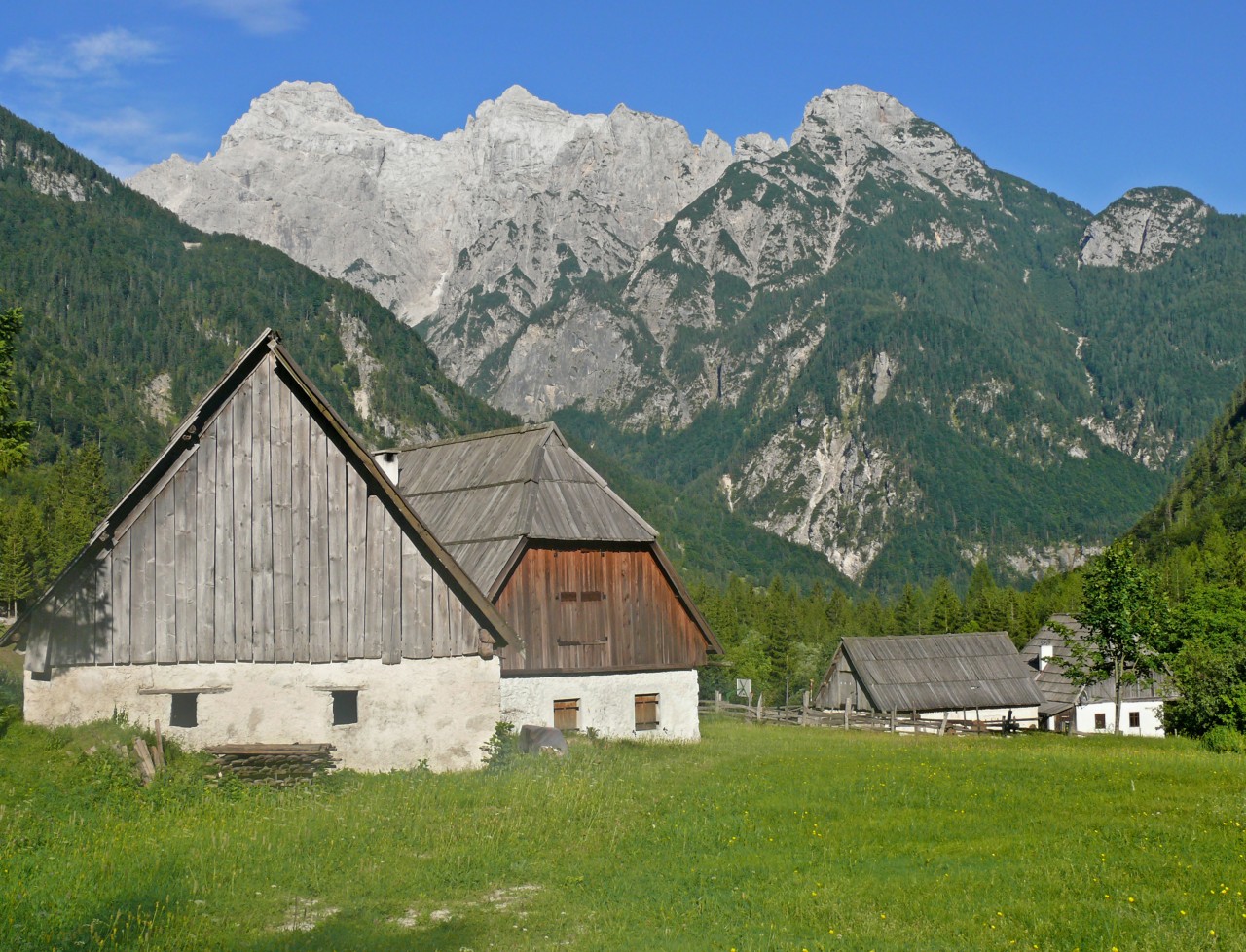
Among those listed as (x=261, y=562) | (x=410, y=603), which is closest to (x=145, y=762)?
(x=261, y=562)

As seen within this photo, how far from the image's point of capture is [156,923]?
12.6 meters

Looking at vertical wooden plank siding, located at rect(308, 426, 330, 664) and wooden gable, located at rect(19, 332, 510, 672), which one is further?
vertical wooden plank siding, located at rect(308, 426, 330, 664)

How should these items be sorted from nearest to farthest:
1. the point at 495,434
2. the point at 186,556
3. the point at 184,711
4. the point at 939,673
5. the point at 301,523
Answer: the point at 184,711
the point at 186,556
the point at 301,523
the point at 495,434
the point at 939,673

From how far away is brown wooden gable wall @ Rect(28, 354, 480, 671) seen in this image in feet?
74.6

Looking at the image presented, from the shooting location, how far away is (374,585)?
2442 centimetres

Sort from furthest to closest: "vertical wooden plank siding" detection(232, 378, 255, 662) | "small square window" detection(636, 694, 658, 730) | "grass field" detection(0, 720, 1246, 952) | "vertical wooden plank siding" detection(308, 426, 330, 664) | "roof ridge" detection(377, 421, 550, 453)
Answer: "roof ridge" detection(377, 421, 550, 453) → "small square window" detection(636, 694, 658, 730) → "vertical wooden plank siding" detection(308, 426, 330, 664) → "vertical wooden plank siding" detection(232, 378, 255, 662) → "grass field" detection(0, 720, 1246, 952)

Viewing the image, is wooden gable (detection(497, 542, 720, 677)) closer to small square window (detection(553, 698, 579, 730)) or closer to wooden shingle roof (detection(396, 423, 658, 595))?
wooden shingle roof (detection(396, 423, 658, 595))

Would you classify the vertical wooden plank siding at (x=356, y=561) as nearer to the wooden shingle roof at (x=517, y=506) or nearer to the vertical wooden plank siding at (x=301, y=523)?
the vertical wooden plank siding at (x=301, y=523)

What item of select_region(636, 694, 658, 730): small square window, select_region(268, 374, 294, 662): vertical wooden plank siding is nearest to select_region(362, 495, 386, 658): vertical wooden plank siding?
select_region(268, 374, 294, 662): vertical wooden plank siding

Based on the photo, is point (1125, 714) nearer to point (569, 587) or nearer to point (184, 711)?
point (569, 587)

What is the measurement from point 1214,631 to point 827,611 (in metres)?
109

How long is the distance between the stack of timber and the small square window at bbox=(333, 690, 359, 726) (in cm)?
119

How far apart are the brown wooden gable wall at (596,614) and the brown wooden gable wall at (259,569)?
17.3 ft

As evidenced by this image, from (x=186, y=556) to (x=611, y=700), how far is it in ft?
42.5
